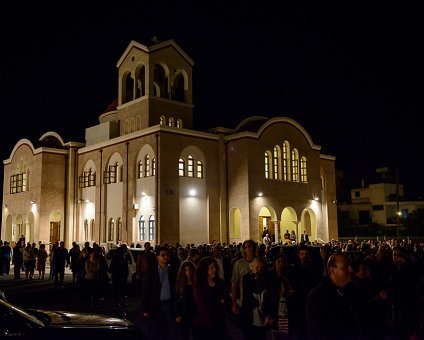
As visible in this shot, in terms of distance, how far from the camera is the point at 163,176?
28922 mm

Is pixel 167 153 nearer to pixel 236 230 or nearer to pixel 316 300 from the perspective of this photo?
pixel 236 230

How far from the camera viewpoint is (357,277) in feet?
27.3

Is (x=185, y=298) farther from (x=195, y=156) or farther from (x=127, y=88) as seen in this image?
(x=127, y=88)

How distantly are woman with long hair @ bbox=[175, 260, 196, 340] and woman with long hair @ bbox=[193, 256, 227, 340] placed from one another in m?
0.19

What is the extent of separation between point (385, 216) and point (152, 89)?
118 feet

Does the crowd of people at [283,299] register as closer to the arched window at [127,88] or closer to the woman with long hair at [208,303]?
the woman with long hair at [208,303]

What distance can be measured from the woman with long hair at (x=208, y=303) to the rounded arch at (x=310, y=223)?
29.5 m

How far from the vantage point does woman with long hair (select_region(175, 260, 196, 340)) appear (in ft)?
23.2

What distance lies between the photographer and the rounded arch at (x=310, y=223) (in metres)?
36.9

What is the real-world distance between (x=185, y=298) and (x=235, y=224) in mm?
27573

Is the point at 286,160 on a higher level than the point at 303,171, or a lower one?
higher

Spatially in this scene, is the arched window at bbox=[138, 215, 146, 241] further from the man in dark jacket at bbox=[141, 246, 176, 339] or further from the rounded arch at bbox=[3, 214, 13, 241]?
the man in dark jacket at bbox=[141, 246, 176, 339]

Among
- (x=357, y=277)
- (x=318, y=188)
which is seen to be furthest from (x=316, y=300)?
(x=318, y=188)

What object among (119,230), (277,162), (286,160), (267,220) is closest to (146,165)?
(119,230)
